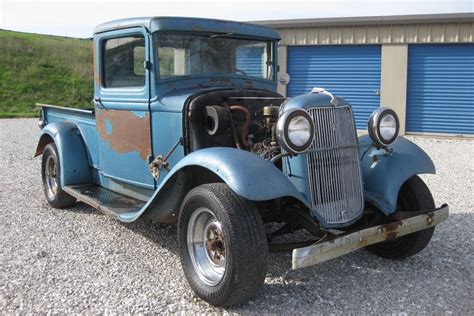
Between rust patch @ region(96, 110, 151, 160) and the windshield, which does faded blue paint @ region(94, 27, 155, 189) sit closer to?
rust patch @ region(96, 110, 151, 160)

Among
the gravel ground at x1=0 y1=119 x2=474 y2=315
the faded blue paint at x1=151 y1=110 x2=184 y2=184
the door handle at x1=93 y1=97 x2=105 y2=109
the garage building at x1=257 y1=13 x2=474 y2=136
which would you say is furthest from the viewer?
the garage building at x1=257 y1=13 x2=474 y2=136

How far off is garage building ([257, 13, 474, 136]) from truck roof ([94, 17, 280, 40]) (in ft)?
27.6

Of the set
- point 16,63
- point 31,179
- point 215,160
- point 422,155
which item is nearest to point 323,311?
point 215,160

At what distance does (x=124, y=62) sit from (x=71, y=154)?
53.7 inches

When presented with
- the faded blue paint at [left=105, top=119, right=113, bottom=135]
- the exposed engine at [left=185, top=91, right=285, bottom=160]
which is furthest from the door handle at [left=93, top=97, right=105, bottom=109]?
the exposed engine at [left=185, top=91, right=285, bottom=160]

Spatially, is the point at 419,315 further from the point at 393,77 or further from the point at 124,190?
the point at 393,77

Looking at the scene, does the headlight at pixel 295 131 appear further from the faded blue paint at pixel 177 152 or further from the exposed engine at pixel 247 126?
the exposed engine at pixel 247 126

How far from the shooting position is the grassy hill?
20984mm

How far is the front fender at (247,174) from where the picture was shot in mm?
3094

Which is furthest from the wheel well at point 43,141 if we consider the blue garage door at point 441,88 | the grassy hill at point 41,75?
the grassy hill at point 41,75

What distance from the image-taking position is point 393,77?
12.6m

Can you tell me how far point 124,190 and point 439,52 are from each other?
987 centimetres

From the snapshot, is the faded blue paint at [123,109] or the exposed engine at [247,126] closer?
the exposed engine at [247,126]

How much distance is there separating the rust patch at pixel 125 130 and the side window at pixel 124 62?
0.29 m
